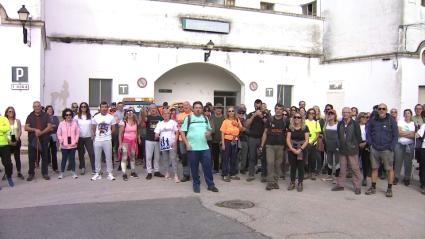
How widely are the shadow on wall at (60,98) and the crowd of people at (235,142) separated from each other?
730 cm

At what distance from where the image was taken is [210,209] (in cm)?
748

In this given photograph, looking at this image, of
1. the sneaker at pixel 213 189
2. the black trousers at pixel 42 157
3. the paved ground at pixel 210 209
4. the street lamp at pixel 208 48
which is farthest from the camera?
the street lamp at pixel 208 48

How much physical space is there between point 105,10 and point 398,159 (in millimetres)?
13337

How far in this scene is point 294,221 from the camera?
274 inches

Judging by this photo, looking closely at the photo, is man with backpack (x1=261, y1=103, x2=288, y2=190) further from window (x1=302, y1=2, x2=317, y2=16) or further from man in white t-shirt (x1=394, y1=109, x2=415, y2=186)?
window (x1=302, y1=2, x2=317, y2=16)

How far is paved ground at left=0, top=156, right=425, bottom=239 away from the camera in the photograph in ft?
20.8

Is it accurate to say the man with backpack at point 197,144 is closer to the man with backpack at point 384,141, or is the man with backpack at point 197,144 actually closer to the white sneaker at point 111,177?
the white sneaker at point 111,177

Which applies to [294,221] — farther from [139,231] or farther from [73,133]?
[73,133]

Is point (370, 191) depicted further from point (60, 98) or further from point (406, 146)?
point (60, 98)

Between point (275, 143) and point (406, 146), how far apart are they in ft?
10.6

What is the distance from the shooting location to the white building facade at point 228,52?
1848 cm

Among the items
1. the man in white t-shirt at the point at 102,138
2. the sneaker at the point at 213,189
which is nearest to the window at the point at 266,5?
the man in white t-shirt at the point at 102,138

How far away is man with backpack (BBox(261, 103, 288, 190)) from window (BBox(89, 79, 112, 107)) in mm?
11130

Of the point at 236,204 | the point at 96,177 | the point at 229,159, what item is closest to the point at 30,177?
the point at 96,177
